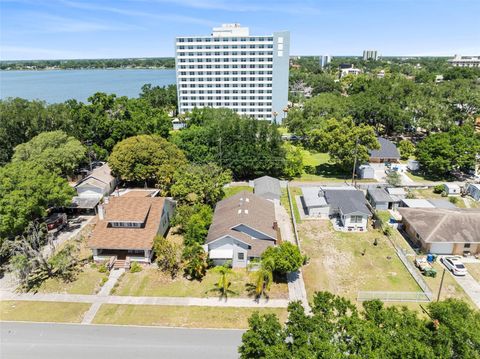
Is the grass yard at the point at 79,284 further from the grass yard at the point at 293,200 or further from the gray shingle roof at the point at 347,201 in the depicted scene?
the gray shingle roof at the point at 347,201

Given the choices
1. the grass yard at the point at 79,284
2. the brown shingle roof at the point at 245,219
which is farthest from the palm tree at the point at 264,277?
the grass yard at the point at 79,284

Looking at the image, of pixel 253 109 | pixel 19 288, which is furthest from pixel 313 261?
pixel 253 109

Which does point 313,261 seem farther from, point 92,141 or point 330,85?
point 330,85

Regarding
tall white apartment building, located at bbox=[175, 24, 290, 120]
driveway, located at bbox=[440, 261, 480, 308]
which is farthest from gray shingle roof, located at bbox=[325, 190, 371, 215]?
tall white apartment building, located at bbox=[175, 24, 290, 120]

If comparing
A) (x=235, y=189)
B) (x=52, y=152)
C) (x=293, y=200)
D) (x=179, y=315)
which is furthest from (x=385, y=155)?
(x=52, y=152)

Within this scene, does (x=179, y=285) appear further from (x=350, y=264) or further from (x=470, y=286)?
(x=470, y=286)

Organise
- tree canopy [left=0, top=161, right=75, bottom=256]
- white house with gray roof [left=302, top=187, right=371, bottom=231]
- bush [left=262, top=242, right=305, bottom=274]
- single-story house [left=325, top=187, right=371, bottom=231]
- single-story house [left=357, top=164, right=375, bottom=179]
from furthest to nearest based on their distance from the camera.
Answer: single-story house [left=357, top=164, right=375, bottom=179], white house with gray roof [left=302, top=187, right=371, bottom=231], single-story house [left=325, top=187, right=371, bottom=231], tree canopy [left=0, top=161, right=75, bottom=256], bush [left=262, top=242, right=305, bottom=274]

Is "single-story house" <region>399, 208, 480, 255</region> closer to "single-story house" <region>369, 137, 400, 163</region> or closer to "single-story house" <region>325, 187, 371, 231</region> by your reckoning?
"single-story house" <region>325, 187, 371, 231</region>
